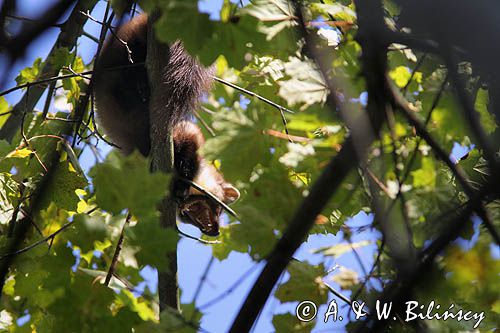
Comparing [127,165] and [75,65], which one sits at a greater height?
[75,65]

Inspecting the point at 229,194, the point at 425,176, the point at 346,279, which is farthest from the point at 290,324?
the point at 229,194

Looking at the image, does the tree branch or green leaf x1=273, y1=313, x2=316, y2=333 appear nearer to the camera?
green leaf x1=273, y1=313, x2=316, y2=333

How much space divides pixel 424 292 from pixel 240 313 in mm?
486

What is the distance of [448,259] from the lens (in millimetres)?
1775

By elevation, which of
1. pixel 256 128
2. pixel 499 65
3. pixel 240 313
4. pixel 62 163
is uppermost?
pixel 62 163

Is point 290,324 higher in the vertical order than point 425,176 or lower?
lower

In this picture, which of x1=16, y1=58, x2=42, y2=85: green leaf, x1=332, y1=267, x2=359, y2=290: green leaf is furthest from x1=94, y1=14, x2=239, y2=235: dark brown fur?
x1=332, y1=267, x2=359, y2=290: green leaf

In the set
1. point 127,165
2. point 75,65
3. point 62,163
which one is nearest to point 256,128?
point 127,165

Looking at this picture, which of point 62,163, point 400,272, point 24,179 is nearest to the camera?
point 400,272

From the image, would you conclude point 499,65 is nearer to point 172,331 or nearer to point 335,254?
point 335,254

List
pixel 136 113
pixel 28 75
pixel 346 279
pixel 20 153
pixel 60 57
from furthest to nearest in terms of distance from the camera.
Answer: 1. pixel 136 113
2. pixel 28 75
3. pixel 60 57
4. pixel 20 153
5. pixel 346 279

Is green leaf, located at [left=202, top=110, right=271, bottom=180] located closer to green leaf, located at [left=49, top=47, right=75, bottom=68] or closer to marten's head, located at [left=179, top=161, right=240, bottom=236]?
green leaf, located at [left=49, top=47, right=75, bottom=68]

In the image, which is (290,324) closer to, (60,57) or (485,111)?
(485,111)

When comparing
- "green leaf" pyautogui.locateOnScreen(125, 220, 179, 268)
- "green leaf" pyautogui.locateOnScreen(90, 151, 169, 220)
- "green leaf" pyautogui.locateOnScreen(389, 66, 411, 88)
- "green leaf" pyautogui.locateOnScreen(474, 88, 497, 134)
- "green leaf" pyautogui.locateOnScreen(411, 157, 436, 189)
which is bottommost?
"green leaf" pyautogui.locateOnScreen(125, 220, 179, 268)
